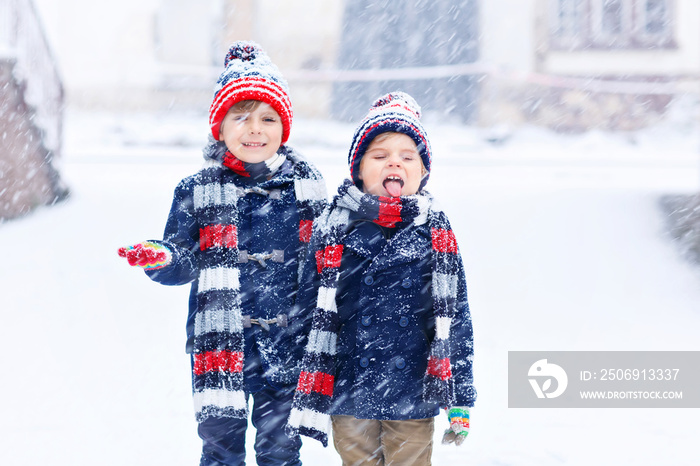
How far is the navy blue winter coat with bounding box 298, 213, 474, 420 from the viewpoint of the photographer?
2.35m

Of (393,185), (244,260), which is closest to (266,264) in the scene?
(244,260)

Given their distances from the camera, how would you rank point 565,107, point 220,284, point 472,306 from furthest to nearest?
point 565,107
point 472,306
point 220,284

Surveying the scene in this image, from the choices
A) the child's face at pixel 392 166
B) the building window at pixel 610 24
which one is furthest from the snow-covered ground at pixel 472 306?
the building window at pixel 610 24

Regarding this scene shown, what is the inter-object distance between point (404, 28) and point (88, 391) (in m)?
12.5

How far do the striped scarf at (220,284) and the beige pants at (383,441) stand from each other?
39 cm

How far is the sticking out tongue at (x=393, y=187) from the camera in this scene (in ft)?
7.74

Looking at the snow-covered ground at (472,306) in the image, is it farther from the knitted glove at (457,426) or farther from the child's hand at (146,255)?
the child's hand at (146,255)

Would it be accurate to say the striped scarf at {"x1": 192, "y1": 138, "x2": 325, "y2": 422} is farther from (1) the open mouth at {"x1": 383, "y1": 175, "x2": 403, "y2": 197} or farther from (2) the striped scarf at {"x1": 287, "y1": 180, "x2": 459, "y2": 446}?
(1) the open mouth at {"x1": 383, "y1": 175, "x2": 403, "y2": 197}

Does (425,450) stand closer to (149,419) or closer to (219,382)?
(219,382)

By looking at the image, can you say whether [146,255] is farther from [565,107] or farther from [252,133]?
[565,107]

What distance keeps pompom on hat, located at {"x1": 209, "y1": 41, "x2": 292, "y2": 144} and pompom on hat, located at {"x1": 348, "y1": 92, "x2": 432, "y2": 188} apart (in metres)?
0.34

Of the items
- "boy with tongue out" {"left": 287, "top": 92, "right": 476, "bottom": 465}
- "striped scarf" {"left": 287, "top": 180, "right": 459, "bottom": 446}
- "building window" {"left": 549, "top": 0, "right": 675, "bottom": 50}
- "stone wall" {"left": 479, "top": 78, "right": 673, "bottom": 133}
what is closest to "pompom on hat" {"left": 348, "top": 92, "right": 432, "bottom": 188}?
"boy with tongue out" {"left": 287, "top": 92, "right": 476, "bottom": 465}

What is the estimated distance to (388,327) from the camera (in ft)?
7.80

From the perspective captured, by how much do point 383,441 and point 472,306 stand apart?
135 inches
